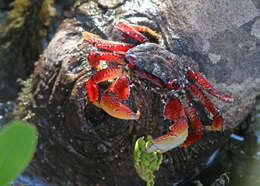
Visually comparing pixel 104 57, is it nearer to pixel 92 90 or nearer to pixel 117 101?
pixel 92 90

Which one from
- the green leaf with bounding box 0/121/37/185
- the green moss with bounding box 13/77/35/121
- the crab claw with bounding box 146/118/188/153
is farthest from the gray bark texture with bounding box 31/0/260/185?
the green leaf with bounding box 0/121/37/185

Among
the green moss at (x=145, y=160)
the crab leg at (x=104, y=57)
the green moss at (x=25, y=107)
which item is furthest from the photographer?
the green moss at (x=25, y=107)

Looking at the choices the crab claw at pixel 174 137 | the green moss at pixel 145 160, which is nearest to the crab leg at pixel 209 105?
the crab claw at pixel 174 137

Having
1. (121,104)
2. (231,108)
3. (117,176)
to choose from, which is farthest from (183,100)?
(117,176)

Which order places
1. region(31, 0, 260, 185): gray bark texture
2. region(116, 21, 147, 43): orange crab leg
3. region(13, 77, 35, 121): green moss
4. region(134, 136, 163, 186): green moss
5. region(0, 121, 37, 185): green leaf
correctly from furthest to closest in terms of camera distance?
region(13, 77, 35, 121): green moss → region(116, 21, 147, 43): orange crab leg → region(31, 0, 260, 185): gray bark texture → region(134, 136, 163, 186): green moss → region(0, 121, 37, 185): green leaf

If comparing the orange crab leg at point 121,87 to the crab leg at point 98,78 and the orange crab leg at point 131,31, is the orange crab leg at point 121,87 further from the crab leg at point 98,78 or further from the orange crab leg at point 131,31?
the orange crab leg at point 131,31

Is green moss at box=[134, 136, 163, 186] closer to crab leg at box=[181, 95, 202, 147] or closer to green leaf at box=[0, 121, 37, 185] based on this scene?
crab leg at box=[181, 95, 202, 147]
